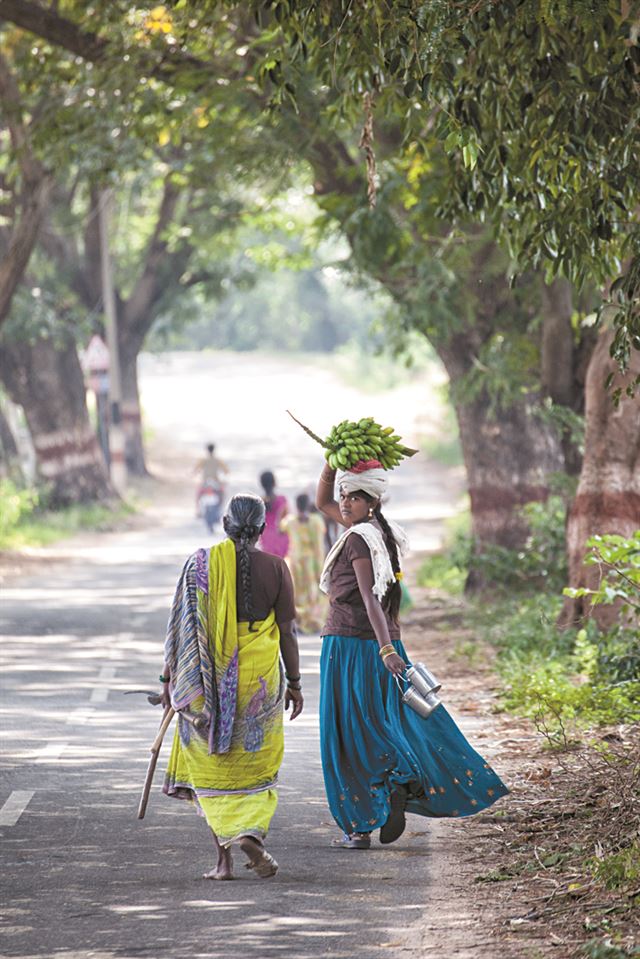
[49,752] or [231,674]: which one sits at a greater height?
[231,674]

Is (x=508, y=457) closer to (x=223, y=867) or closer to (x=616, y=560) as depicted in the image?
(x=616, y=560)

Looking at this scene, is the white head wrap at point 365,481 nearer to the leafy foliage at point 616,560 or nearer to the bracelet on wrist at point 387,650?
the bracelet on wrist at point 387,650

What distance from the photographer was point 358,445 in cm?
845

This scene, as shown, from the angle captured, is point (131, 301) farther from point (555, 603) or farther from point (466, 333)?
point (555, 603)

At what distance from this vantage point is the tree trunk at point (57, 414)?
33.7m

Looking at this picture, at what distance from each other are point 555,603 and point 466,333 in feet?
12.1

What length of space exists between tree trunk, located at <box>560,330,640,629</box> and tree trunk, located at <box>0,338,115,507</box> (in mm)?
21265

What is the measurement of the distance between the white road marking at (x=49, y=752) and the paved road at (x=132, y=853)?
13 millimetres

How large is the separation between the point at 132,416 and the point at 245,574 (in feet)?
122

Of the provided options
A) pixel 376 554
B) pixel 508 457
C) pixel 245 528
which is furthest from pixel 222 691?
pixel 508 457

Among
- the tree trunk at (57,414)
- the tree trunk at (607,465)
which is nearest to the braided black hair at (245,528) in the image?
the tree trunk at (607,465)

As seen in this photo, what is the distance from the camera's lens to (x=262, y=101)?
1719 cm

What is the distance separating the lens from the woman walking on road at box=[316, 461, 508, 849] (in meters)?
8.15

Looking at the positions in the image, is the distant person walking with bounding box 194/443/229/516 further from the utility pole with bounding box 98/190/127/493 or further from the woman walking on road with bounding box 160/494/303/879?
the woman walking on road with bounding box 160/494/303/879
